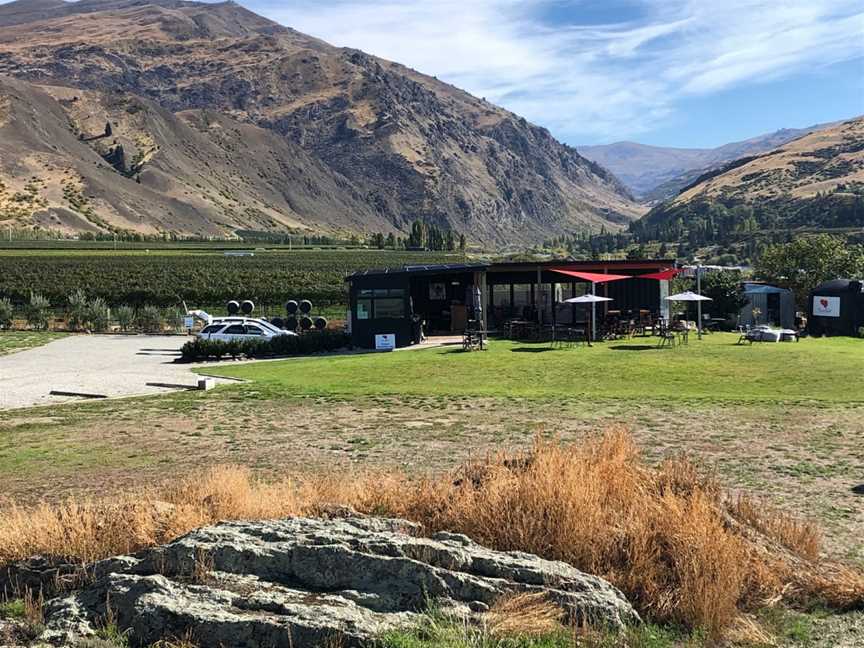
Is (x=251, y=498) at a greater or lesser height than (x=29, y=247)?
lesser

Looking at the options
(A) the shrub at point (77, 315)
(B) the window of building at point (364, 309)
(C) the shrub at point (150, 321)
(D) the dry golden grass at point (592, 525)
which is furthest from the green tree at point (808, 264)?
(A) the shrub at point (77, 315)

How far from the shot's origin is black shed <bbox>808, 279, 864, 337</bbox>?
31953 mm

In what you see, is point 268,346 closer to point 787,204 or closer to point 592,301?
point 592,301

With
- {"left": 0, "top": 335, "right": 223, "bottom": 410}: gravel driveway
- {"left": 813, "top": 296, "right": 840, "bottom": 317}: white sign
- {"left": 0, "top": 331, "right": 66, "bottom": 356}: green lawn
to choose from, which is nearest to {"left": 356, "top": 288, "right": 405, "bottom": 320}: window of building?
{"left": 0, "top": 335, "right": 223, "bottom": 410}: gravel driveway

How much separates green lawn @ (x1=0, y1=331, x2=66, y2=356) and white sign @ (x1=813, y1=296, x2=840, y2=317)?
33928mm

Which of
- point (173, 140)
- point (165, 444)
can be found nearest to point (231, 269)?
point (165, 444)

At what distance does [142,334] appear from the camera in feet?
133

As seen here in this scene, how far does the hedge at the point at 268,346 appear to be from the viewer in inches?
1037

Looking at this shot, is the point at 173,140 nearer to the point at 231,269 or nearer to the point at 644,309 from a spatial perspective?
the point at 231,269

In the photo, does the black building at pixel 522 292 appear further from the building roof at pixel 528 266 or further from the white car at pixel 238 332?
the white car at pixel 238 332

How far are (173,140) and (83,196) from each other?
52.5 meters

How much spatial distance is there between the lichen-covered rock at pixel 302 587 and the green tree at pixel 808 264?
37838 mm

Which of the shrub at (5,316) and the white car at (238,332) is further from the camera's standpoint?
the shrub at (5,316)

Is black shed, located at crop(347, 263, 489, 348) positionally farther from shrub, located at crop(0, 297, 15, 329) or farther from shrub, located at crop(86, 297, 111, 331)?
shrub, located at crop(0, 297, 15, 329)
